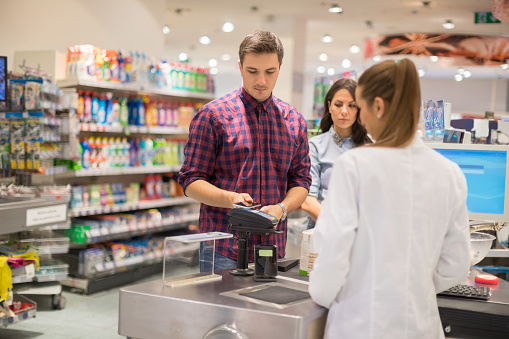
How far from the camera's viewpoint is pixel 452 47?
12023 mm

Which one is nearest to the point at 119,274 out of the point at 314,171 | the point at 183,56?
the point at 314,171

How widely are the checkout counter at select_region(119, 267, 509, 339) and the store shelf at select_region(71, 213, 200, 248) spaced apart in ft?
12.7

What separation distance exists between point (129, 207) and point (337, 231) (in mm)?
4880

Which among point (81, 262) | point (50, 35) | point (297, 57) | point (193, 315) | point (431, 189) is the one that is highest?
point (297, 57)

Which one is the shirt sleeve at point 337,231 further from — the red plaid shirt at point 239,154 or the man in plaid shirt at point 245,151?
the red plaid shirt at point 239,154

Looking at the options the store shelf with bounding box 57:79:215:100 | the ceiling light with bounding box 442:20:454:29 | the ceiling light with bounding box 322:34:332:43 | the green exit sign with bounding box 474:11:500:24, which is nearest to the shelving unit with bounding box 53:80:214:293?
the store shelf with bounding box 57:79:215:100

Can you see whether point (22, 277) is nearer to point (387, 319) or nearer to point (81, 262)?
point (81, 262)

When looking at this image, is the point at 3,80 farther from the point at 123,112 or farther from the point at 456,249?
the point at 456,249

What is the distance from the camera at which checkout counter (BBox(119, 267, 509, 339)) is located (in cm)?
175

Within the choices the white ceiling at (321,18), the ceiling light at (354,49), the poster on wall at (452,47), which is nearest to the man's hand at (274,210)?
the white ceiling at (321,18)

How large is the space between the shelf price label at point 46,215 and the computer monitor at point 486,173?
9.09ft

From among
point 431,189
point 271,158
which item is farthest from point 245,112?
point 431,189

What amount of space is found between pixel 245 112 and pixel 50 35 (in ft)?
13.6

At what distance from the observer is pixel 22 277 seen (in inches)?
172
